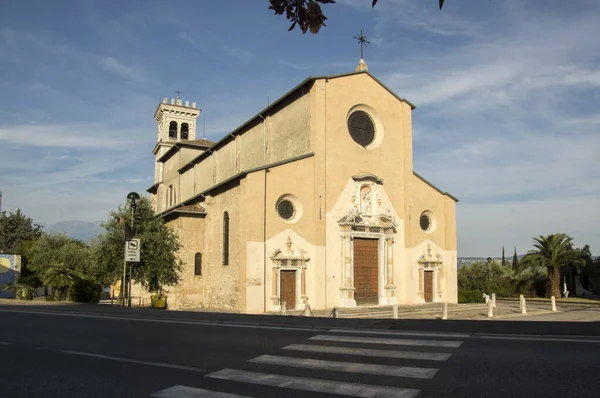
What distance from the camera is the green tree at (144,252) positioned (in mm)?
29109

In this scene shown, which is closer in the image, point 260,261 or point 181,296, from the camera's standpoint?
point 260,261

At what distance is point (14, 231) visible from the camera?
69562 millimetres

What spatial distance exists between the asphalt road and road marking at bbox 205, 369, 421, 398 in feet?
0.04

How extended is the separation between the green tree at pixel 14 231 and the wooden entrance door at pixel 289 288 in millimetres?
54941

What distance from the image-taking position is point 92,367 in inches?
285

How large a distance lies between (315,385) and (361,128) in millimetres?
25847

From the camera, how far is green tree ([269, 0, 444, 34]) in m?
4.40

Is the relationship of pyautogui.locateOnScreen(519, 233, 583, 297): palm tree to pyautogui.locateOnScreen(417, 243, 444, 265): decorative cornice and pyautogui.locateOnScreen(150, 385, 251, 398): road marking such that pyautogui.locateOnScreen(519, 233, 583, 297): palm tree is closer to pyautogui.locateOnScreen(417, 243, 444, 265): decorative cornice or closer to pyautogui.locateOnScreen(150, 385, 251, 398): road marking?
pyautogui.locateOnScreen(417, 243, 444, 265): decorative cornice

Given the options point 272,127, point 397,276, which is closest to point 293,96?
point 272,127

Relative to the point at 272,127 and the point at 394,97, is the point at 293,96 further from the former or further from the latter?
the point at 394,97

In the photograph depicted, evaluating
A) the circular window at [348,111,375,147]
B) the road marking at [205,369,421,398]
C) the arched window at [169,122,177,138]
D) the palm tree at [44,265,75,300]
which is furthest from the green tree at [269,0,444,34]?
the arched window at [169,122,177,138]

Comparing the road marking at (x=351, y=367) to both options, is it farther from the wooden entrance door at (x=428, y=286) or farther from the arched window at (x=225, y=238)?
the wooden entrance door at (x=428, y=286)

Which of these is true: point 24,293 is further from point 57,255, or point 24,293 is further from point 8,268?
point 57,255

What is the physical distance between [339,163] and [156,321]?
18.5 m
